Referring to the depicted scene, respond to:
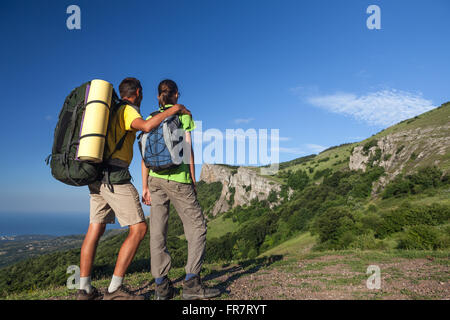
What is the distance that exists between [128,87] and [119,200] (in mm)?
1759

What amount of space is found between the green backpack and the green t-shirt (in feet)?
1.90

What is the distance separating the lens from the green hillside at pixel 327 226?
9.75m

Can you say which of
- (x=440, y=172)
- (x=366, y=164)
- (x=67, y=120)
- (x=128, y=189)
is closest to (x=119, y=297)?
(x=128, y=189)

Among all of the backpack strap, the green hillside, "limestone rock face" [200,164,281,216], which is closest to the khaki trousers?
the backpack strap


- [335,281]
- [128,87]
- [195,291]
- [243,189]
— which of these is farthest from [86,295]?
[243,189]

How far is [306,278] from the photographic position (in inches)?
199

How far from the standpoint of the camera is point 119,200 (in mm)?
3412

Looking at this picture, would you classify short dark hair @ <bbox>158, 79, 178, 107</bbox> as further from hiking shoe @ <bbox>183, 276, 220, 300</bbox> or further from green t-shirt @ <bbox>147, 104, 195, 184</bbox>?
hiking shoe @ <bbox>183, 276, 220, 300</bbox>

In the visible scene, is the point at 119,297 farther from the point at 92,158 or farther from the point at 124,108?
the point at 124,108

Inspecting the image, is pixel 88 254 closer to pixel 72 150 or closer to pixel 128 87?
pixel 72 150

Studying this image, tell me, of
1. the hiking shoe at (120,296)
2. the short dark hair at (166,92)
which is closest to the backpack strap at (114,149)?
the short dark hair at (166,92)

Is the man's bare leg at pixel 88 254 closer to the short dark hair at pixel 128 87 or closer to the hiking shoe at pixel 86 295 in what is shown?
the hiking shoe at pixel 86 295

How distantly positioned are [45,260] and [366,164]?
80892 millimetres
